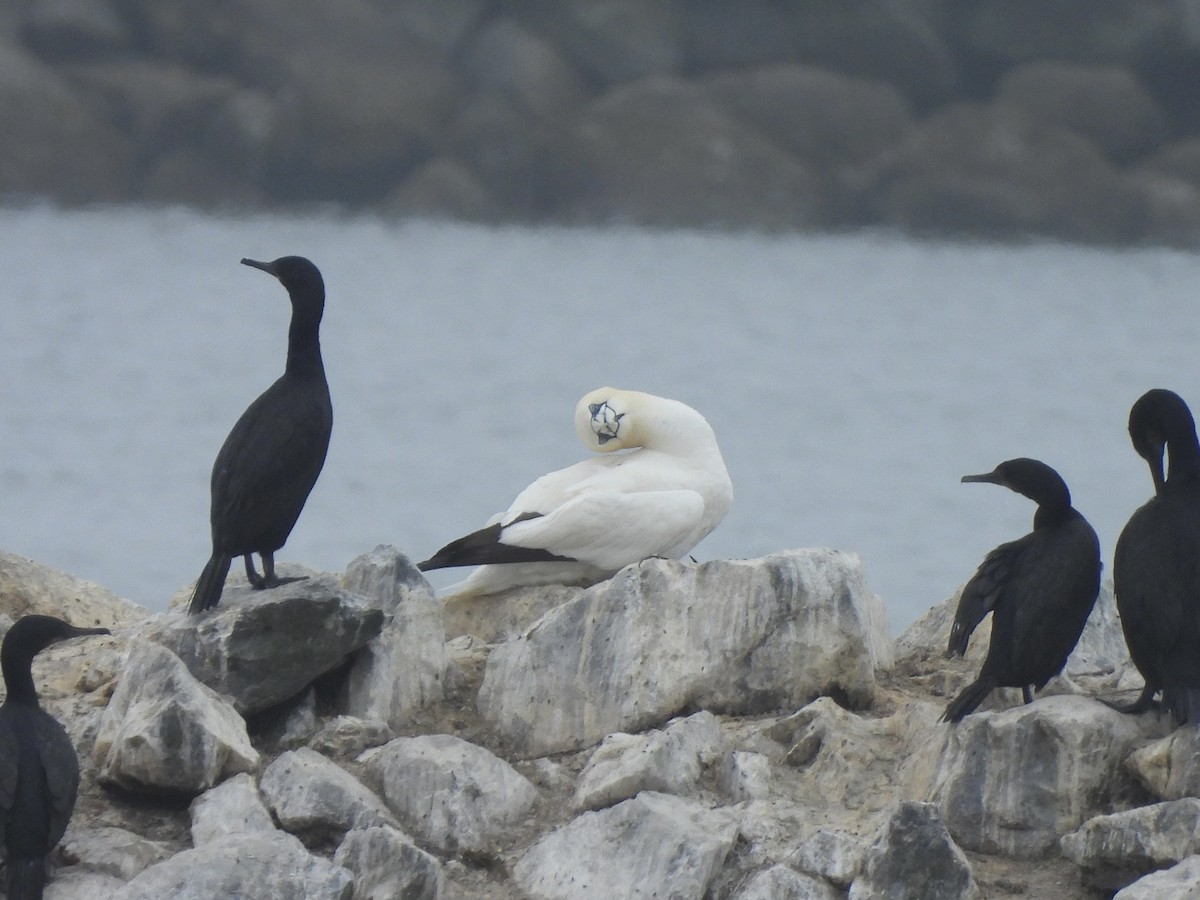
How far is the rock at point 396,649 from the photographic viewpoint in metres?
5.73

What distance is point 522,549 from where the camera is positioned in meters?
6.61

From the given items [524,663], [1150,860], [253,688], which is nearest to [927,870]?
[1150,860]

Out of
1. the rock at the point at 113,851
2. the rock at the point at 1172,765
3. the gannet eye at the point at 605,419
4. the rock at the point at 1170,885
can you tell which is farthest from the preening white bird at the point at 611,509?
the rock at the point at 1170,885

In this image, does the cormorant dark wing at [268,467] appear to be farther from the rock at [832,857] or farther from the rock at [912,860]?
the rock at [912,860]

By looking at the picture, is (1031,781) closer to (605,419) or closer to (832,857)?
(832,857)

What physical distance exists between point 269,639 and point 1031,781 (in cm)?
218

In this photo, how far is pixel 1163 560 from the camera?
17.3ft

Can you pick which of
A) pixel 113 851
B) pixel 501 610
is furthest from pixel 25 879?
pixel 501 610

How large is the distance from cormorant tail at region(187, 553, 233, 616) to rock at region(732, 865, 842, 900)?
1.84 metres

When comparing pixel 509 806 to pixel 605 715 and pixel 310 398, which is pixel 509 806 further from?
pixel 310 398

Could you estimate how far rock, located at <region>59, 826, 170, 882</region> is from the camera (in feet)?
16.0

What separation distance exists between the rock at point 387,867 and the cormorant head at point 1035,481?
1.85m

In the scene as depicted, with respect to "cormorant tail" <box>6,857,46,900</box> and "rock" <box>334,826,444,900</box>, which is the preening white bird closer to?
"rock" <box>334,826,444,900</box>

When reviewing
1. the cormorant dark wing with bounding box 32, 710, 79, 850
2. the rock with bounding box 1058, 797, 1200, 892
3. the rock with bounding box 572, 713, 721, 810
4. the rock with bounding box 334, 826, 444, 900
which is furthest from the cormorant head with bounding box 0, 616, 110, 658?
the rock with bounding box 1058, 797, 1200, 892
